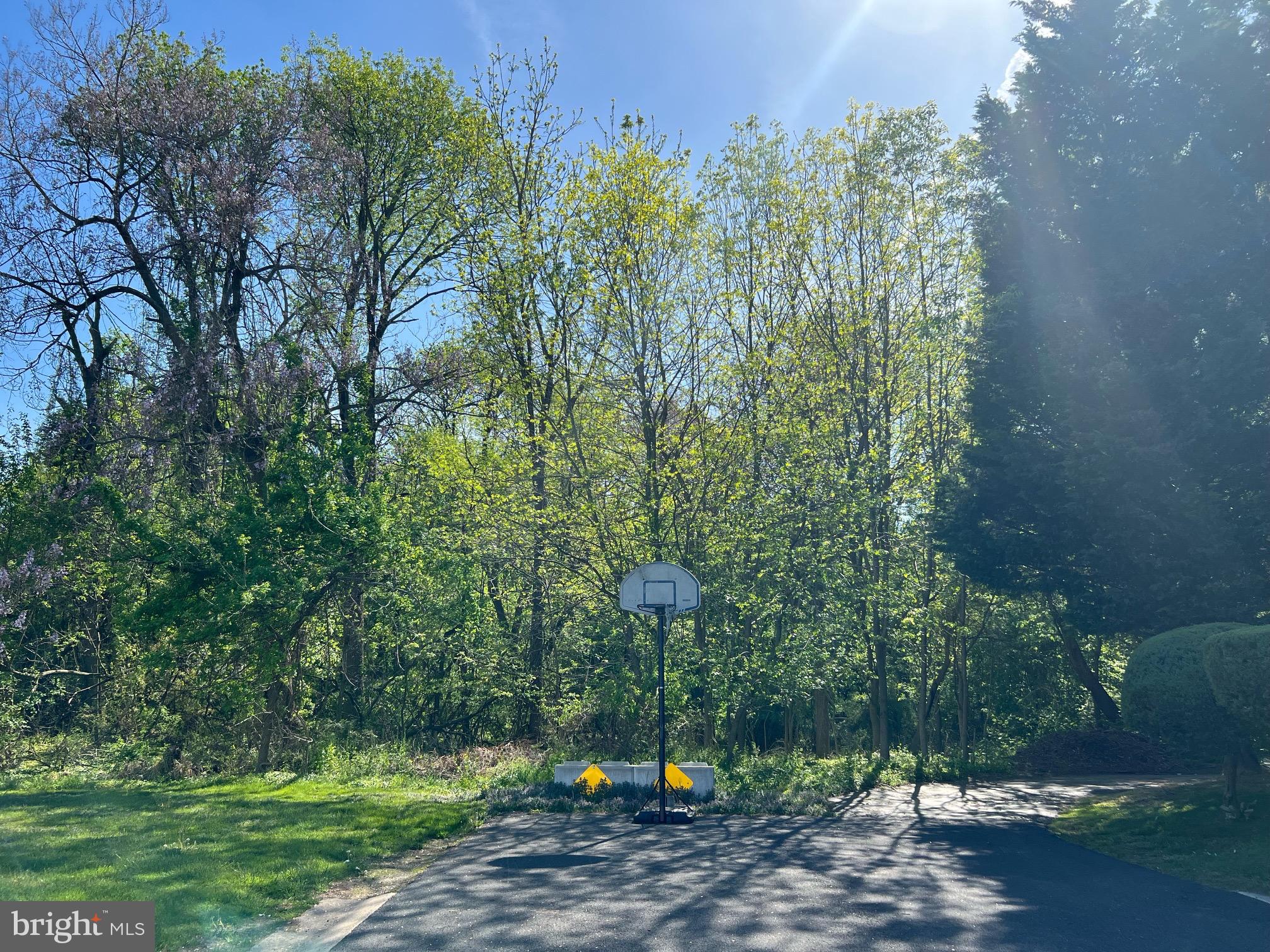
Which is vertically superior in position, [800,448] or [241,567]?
[800,448]

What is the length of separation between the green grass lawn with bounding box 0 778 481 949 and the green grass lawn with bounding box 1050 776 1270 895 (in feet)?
21.3

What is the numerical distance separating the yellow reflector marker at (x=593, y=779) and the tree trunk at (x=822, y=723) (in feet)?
26.3

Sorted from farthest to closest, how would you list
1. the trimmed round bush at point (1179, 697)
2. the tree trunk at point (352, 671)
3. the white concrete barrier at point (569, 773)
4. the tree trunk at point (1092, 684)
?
the tree trunk at point (1092, 684) < the tree trunk at point (352, 671) < the white concrete barrier at point (569, 773) < the trimmed round bush at point (1179, 697)

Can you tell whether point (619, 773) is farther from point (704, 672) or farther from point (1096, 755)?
point (1096, 755)

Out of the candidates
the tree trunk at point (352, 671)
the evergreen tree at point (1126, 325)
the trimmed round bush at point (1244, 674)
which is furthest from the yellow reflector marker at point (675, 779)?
the tree trunk at point (352, 671)

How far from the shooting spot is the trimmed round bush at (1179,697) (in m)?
8.31

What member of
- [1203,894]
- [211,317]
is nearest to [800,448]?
[1203,894]

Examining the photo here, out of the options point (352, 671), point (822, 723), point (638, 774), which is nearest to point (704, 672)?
point (638, 774)

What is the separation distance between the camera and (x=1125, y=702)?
9195 mm

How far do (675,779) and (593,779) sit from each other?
3.64 feet

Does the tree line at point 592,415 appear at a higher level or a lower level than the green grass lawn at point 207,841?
higher

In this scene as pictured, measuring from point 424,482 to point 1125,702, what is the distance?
11442 millimetres

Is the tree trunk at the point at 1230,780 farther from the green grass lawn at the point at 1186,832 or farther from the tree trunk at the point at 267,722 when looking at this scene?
the tree trunk at the point at 267,722

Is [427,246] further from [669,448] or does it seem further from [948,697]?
[948,697]
